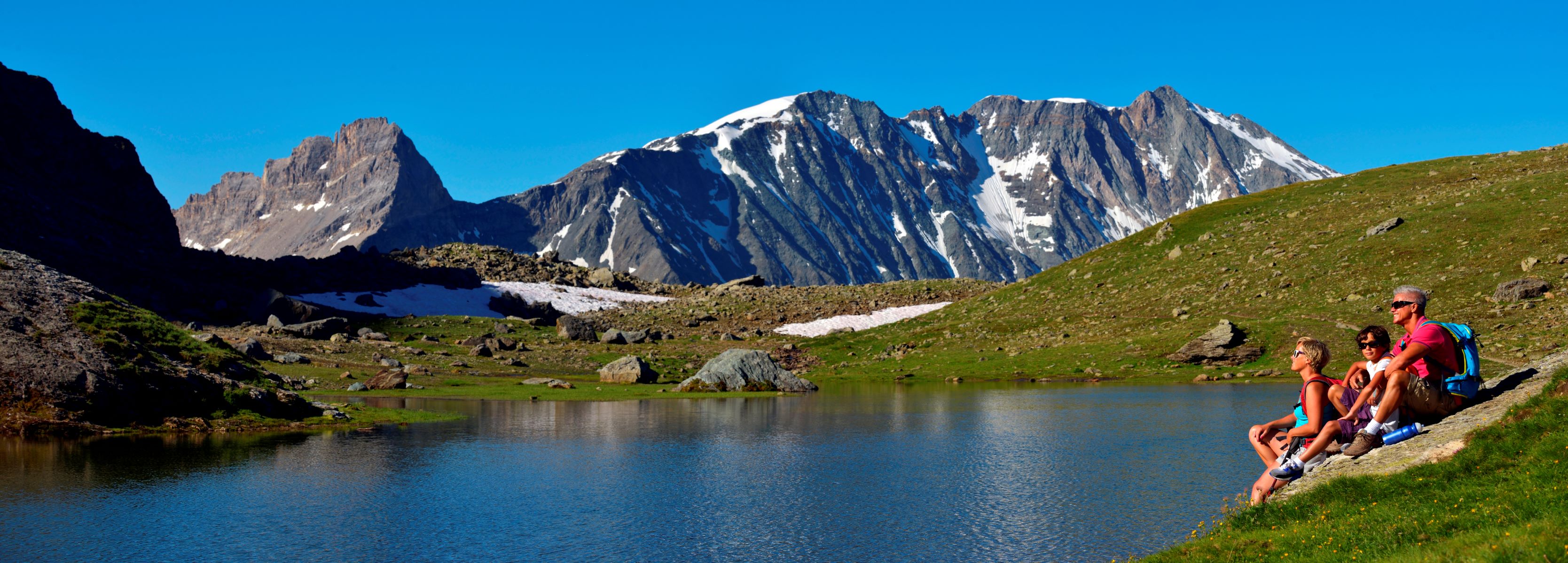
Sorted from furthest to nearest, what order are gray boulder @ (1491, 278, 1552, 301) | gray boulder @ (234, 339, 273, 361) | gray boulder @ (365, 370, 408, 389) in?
gray boulder @ (234, 339, 273, 361) → gray boulder @ (365, 370, 408, 389) → gray boulder @ (1491, 278, 1552, 301)

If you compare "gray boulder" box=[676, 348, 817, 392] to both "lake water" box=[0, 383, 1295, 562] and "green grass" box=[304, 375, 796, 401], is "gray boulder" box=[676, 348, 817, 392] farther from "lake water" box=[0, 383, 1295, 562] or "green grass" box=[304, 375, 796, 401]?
"lake water" box=[0, 383, 1295, 562]

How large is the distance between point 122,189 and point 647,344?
104973 mm

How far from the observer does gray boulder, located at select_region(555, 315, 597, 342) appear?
3814 inches

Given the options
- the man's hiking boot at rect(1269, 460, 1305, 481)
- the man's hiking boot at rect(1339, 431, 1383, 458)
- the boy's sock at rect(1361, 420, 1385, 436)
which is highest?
the boy's sock at rect(1361, 420, 1385, 436)

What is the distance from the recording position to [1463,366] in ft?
62.0

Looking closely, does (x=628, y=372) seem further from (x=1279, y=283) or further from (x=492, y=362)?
(x=1279, y=283)

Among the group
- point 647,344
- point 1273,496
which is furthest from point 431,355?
point 1273,496

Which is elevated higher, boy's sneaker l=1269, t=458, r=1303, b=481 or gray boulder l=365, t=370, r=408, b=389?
gray boulder l=365, t=370, r=408, b=389

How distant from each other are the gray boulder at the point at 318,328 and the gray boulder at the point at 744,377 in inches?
1492

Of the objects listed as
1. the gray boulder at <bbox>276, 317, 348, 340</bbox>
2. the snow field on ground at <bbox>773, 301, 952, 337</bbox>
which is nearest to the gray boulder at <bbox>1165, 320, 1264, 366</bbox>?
the snow field on ground at <bbox>773, 301, 952, 337</bbox>

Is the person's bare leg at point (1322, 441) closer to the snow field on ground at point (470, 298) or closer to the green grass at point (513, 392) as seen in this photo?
the green grass at point (513, 392)

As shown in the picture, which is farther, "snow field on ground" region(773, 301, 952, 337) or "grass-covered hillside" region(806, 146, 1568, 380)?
"snow field on ground" region(773, 301, 952, 337)

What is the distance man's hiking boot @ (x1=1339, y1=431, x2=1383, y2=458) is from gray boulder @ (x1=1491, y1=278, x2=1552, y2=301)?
54.6m

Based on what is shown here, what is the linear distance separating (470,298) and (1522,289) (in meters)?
115
